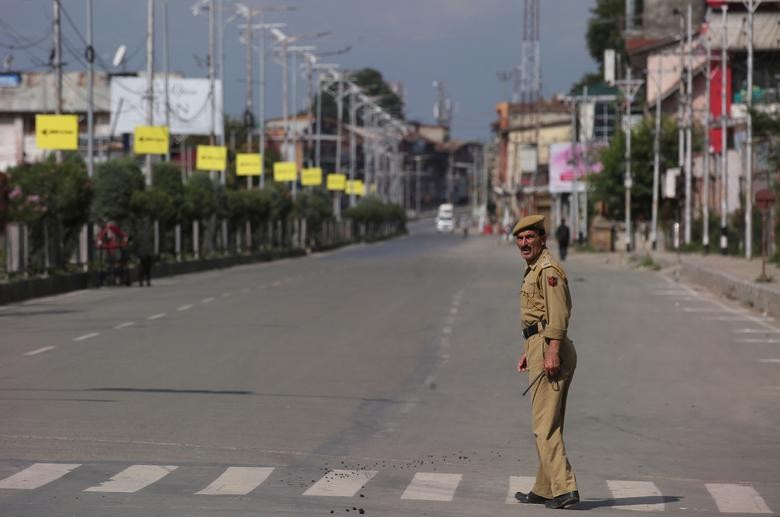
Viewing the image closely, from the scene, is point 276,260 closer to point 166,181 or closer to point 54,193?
point 166,181

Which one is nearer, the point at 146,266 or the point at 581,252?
the point at 146,266

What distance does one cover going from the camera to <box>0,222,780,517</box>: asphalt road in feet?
34.0

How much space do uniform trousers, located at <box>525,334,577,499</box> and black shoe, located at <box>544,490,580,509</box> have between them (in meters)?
0.03

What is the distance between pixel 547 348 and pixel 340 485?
6.41 feet

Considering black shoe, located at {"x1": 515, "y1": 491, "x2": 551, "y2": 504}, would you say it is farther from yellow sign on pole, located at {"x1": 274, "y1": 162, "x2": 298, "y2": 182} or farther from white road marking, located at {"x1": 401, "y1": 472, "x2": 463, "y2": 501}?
yellow sign on pole, located at {"x1": 274, "y1": 162, "x2": 298, "y2": 182}

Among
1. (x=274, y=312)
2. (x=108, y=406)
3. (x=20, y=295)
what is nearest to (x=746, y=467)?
(x=108, y=406)

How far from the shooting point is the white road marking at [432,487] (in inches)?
404

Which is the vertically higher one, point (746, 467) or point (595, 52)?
point (595, 52)

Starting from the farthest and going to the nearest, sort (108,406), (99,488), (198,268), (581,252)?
(581,252) → (198,268) → (108,406) → (99,488)

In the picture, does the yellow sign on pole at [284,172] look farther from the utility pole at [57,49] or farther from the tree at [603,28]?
the tree at [603,28]

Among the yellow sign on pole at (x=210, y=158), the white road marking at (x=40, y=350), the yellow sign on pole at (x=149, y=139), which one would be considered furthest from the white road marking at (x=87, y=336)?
the yellow sign on pole at (x=210, y=158)

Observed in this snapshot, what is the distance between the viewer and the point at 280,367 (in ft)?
63.6

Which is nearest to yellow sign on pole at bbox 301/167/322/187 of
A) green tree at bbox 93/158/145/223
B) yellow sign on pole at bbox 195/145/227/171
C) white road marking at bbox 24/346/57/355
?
yellow sign on pole at bbox 195/145/227/171

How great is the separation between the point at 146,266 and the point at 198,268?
14942 mm
